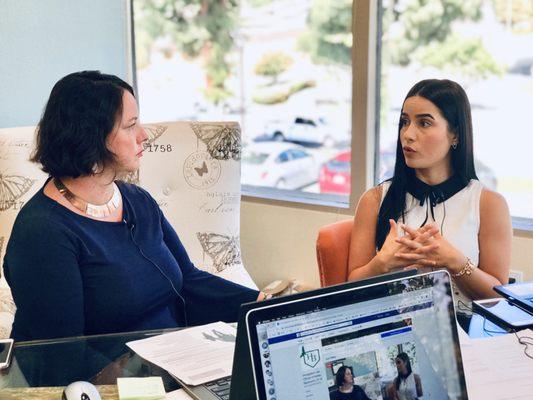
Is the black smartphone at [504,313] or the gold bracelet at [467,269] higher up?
the gold bracelet at [467,269]

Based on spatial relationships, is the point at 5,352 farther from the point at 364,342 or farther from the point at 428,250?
the point at 428,250

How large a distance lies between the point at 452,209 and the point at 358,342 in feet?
3.79

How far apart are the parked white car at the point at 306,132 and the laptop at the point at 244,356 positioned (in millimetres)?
1932

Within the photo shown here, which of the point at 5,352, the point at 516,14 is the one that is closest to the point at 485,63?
the point at 516,14

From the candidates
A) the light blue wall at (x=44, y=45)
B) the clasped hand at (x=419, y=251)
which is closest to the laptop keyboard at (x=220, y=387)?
the clasped hand at (x=419, y=251)

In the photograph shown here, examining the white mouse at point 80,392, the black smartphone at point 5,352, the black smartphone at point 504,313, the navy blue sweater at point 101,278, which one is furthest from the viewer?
the navy blue sweater at point 101,278

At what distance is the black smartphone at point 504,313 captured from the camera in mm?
1501

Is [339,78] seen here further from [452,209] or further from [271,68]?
[452,209]

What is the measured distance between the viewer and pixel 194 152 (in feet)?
8.44

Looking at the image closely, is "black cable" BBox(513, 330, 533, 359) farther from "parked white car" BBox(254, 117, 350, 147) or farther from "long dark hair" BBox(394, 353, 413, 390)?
"parked white car" BBox(254, 117, 350, 147)

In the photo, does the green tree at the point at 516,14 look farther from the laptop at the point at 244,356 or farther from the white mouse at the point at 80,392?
the white mouse at the point at 80,392

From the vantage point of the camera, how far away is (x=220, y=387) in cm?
125

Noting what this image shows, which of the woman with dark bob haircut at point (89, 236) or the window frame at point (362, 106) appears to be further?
the window frame at point (362, 106)

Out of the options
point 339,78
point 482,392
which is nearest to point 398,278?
point 482,392
